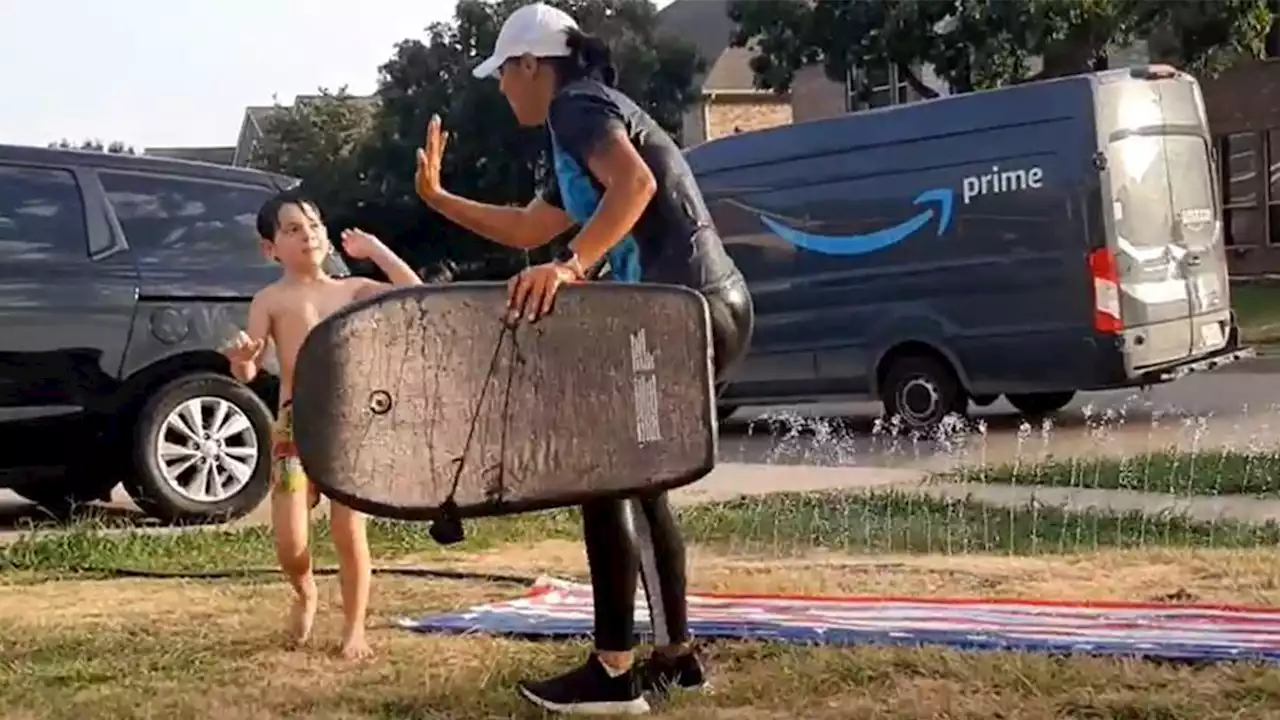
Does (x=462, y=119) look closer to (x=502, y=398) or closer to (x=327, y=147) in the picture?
(x=327, y=147)

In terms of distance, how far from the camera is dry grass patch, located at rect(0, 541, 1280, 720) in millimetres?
4582

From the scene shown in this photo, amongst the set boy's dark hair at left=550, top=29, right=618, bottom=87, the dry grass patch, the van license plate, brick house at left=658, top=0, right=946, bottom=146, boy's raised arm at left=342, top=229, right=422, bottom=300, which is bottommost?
the dry grass patch

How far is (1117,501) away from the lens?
927 cm

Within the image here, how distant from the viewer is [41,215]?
9.06m

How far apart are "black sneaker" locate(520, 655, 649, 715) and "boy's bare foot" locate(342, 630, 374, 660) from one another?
844mm

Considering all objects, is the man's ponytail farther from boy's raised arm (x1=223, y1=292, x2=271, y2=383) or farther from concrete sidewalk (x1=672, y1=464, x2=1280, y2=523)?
concrete sidewalk (x1=672, y1=464, x2=1280, y2=523)

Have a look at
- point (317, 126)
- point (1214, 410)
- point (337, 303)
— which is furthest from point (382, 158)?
point (337, 303)

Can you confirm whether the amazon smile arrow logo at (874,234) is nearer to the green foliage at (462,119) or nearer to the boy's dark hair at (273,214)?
the boy's dark hair at (273,214)

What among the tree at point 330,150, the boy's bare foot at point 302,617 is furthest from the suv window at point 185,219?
the tree at point 330,150

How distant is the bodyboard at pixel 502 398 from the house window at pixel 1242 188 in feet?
94.1

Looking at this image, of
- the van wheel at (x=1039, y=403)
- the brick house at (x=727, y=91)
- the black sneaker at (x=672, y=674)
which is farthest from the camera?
the brick house at (x=727, y=91)

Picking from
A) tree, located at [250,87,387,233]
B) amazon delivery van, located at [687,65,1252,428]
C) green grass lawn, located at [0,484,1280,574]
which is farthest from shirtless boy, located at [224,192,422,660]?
tree, located at [250,87,387,233]

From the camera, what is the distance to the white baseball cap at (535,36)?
184 inches

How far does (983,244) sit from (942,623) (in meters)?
8.18
